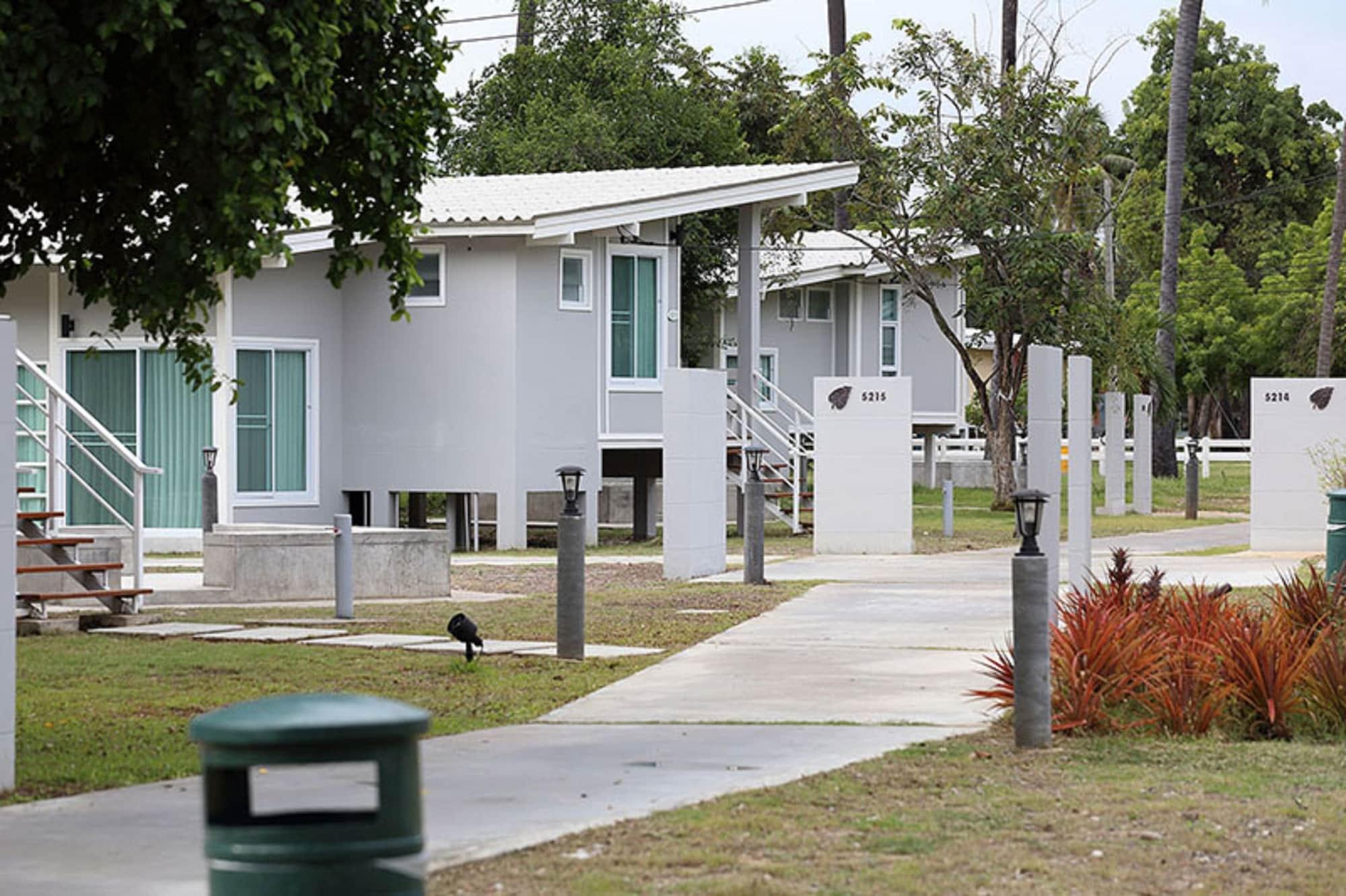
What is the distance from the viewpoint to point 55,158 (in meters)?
11.2

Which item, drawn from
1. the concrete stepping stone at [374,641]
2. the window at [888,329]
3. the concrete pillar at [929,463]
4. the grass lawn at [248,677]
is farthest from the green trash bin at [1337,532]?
the concrete pillar at [929,463]

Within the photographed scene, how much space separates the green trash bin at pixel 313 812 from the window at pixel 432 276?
2517 cm

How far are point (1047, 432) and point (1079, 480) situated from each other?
1223mm

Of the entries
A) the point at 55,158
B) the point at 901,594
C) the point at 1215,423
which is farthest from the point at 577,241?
the point at 1215,423

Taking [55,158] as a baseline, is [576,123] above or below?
above

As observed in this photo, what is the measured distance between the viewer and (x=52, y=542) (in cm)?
1675

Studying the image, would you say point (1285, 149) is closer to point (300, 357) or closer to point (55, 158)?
point (300, 357)

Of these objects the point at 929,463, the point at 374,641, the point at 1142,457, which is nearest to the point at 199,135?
the point at 374,641

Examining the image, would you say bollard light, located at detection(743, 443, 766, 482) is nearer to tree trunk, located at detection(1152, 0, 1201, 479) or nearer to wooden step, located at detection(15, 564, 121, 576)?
wooden step, located at detection(15, 564, 121, 576)

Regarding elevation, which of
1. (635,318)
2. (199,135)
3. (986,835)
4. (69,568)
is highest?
(635,318)

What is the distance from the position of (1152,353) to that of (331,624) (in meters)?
27.1

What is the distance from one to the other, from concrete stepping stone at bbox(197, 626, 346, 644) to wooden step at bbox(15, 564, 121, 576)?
129 cm

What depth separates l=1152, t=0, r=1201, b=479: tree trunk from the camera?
1642 inches

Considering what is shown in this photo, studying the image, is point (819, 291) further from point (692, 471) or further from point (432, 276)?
point (692, 471)
